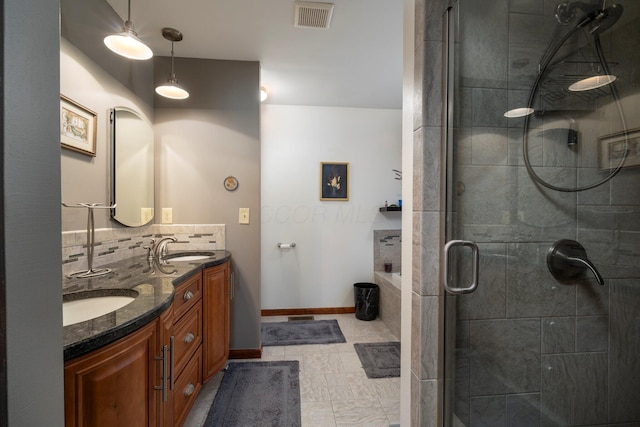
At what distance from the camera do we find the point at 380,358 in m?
2.35

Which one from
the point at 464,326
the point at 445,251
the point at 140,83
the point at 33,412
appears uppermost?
the point at 140,83

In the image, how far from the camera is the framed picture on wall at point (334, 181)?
336 centimetres

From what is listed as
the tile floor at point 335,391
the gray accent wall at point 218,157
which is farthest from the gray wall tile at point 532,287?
the gray accent wall at point 218,157

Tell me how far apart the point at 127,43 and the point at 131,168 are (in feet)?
2.78

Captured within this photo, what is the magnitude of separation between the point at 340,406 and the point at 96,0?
296cm

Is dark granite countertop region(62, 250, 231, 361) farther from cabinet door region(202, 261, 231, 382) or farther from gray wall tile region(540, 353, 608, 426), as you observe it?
gray wall tile region(540, 353, 608, 426)

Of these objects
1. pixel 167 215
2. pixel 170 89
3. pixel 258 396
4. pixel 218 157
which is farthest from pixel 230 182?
pixel 258 396

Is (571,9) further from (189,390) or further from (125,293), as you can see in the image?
(189,390)

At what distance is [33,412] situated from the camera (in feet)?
1.34

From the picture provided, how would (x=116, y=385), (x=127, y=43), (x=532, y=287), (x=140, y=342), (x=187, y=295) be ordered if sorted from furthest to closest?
1. (x=187, y=295)
2. (x=127, y=43)
3. (x=532, y=287)
4. (x=140, y=342)
5. (x=116, y=385)

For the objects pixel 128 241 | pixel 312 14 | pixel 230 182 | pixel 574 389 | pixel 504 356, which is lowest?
pixel 574 389

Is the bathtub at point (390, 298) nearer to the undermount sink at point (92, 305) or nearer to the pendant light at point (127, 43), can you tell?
the undermount sink at point (92, 305)

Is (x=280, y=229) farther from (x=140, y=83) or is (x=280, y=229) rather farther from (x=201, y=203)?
(x=140, y=83)

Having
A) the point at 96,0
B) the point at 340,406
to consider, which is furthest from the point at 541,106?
the point at 96,0
